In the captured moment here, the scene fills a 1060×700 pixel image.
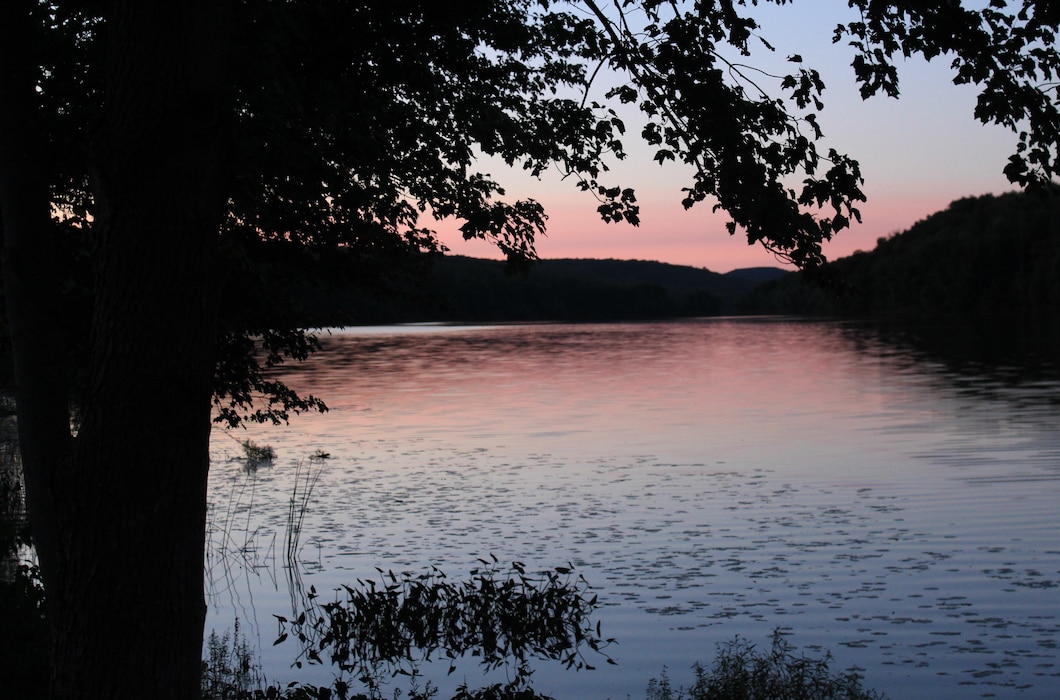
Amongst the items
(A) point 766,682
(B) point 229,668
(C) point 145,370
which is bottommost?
(B) point 229,668

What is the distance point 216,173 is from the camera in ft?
16.1

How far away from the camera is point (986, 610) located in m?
11.4

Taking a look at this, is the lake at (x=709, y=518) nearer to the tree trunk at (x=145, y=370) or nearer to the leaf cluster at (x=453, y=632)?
the leaf cluster at (x=453, y=632)

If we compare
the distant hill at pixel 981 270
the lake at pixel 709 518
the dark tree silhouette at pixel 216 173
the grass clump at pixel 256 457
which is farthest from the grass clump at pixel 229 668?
the distant hill at pixel 981 270

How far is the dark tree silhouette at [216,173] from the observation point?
4.70m

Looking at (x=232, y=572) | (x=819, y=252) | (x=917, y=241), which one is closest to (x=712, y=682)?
(x=819, y=252)

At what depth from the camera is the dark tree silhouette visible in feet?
15.4

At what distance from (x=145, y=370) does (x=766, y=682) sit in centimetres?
603

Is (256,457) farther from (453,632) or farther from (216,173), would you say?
(216,173)

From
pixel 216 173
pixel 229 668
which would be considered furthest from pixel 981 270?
pixel 216 173

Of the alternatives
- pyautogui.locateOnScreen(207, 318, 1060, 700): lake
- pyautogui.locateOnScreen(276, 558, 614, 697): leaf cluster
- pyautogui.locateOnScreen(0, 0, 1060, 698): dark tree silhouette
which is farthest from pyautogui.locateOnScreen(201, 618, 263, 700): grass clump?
pyautogui.locateOnScreen(0, 0, 1060, 698): dark tree silhouette

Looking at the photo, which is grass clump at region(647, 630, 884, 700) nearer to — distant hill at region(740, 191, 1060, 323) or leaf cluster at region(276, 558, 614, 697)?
leaf cluster at region(276, 558, 614, 697)

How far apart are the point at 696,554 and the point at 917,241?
15889 cm

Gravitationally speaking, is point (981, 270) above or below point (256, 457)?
above
